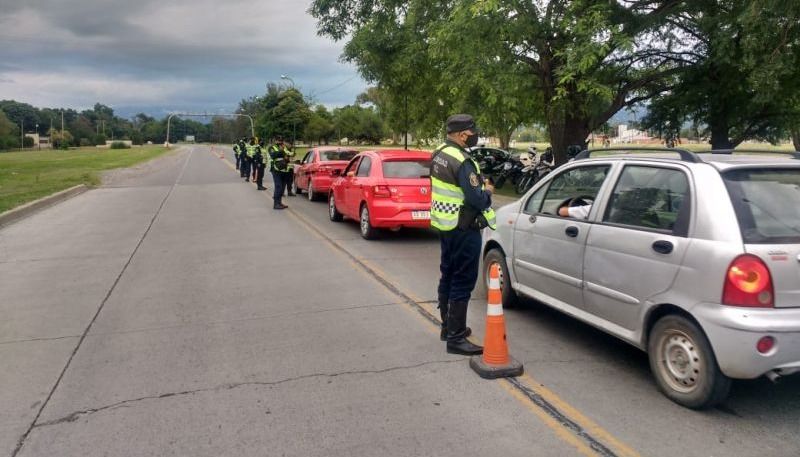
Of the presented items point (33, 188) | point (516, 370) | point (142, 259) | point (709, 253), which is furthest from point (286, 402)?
point (33, 188)

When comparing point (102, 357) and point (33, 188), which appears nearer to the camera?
point (102, 357)

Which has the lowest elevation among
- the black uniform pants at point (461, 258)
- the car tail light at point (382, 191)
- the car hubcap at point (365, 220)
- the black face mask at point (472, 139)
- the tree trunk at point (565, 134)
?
the car hubcap at point (365, 220)

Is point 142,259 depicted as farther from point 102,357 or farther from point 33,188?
point 33,188

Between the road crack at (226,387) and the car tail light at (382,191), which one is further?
the car tail light at (382,191)

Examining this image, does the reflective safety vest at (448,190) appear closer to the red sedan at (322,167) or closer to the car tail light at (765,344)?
the car tail light at (765,344)

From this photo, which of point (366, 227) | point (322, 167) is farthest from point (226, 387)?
point (322, 167)

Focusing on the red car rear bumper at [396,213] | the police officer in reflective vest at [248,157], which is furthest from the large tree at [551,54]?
the police officer in reflective vest at [248,157]

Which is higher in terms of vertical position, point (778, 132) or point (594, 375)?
point (778, 132)

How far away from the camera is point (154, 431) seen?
12.3 feet

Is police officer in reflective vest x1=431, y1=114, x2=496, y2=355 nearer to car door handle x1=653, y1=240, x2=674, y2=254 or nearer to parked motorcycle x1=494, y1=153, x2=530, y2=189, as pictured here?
car door handle x1=653, y1=240, x2=674, y2=254

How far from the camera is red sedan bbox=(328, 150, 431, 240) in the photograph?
10.4 metres

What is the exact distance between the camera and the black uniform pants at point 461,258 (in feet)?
15.8

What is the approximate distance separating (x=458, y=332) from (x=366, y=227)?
604 centimetres

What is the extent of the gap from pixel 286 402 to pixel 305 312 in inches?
87.1
